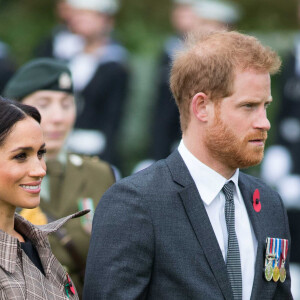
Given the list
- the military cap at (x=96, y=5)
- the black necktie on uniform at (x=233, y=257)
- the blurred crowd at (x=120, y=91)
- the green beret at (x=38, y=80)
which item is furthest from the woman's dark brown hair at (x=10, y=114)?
the military cap at (x=96, y=5)

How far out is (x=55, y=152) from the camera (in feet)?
20.4

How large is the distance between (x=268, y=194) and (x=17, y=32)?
9.71 m

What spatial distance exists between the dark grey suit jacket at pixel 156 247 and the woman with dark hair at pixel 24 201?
0.18m

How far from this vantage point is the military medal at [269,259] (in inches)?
183

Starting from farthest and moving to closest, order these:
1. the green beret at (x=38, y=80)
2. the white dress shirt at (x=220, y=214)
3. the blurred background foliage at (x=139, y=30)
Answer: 1. the blurred background foliage at (x=139, y=30)
2. the green beret at (x=38, y=80)
3. the white dress shirt at (x=220, y=214)

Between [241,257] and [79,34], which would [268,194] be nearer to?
[241,257]

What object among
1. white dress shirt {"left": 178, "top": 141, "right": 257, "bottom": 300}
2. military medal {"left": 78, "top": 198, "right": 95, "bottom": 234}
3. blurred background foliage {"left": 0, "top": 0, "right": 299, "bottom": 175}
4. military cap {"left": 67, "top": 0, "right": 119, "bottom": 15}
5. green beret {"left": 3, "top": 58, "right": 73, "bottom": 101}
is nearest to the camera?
white dress shirt {"left": 178, "top": 141, "right": 257, "bottom": 300}

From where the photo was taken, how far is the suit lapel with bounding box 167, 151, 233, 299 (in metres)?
4.46

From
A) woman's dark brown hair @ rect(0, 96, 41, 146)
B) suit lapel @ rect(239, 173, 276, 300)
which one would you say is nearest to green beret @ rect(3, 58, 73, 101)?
woman's dark brown hair @ rect(0, 96, 41, 146)

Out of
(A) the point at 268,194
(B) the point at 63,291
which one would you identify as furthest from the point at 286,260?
(B) the point at 63,291

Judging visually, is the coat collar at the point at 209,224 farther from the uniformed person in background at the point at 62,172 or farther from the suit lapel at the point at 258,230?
the uniformed person in background at the point at 62,172

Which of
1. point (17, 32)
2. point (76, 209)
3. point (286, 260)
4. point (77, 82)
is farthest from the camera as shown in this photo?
point (17, 32)

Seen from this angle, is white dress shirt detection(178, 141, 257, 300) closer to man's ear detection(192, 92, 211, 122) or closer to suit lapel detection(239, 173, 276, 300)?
suit lapel detection(239, 173, 276, 300)

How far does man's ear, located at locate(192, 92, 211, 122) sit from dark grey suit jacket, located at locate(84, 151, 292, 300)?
9.7 inches
